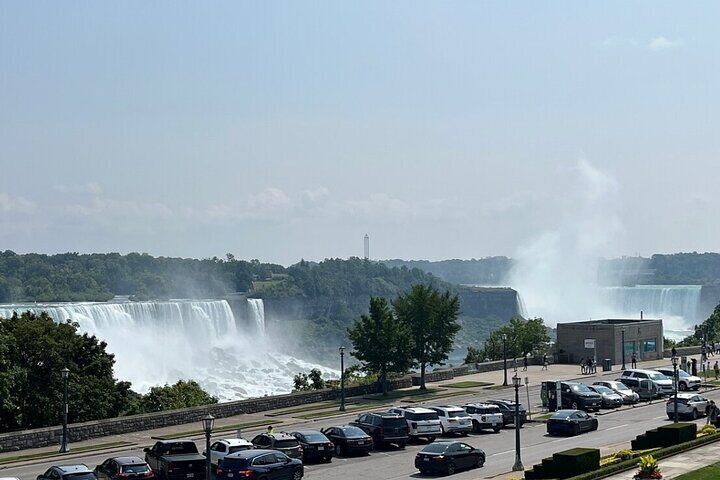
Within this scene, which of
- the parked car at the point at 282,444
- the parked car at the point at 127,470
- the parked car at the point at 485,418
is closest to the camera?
the parked car at the point at 127,470

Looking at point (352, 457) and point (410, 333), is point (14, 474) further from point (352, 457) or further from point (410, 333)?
point (410, 333)

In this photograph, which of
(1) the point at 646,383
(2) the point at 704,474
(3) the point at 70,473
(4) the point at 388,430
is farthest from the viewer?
(1) the point at 646,383

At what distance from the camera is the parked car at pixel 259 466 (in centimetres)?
3175

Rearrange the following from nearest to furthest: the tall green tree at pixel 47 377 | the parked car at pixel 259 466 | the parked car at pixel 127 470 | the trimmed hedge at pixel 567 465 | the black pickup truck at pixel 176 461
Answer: the trimmed hedge at pixel 567 465 → the parked car at pixel 127 470 → the parked car at pixel 259 466 → the black pickup truck at pixel 176 461 → the tall green tree at pixel 47 377

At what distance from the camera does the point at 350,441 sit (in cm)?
3894

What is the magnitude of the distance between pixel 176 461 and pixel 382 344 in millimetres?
32575

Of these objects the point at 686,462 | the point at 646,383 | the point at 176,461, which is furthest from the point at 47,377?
the point at 646,383

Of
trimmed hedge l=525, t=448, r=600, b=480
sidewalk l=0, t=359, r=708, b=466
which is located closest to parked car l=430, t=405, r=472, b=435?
sidewalk l=0, t=359, r=708, b=466

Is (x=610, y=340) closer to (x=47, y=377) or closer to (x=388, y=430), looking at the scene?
(x=388, y=430)

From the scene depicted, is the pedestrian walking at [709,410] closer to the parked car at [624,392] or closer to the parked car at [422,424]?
the parked car at [624,392]

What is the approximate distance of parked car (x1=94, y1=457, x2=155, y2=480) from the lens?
30.9 metres

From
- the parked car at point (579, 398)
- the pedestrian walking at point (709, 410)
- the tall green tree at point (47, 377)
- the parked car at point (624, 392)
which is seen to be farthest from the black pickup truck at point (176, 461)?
the parked car at point (624, 392)

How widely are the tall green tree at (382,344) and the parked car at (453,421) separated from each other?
1916 cm

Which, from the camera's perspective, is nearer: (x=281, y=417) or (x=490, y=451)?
(x=490, y=451)
